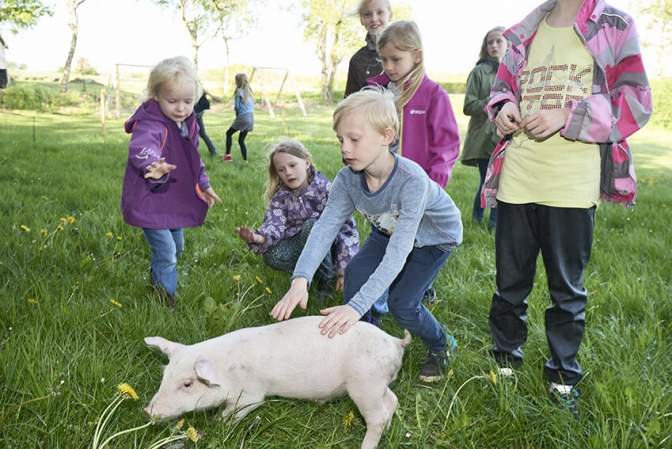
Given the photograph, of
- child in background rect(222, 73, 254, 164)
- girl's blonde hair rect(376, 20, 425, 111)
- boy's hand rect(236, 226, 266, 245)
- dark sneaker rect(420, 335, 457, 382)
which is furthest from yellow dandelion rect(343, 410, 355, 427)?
child in background rect(222, 73, 254, 164)

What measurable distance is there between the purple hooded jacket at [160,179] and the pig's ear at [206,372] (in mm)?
1314

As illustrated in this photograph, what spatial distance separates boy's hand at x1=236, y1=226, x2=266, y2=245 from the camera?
9.02ft

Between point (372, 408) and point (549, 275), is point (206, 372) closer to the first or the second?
point (372, 408)

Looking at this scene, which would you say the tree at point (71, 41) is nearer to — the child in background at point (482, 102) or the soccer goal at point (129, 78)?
the soccer goal at point (129, 78)

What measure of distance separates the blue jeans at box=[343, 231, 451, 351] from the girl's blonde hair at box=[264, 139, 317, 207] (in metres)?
1.06

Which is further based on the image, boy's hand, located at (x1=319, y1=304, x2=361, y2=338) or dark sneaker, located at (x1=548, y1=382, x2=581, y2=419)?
dark sneaker, located at (x1=548, y1=382, x2=581, y2=419)

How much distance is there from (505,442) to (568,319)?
627mm

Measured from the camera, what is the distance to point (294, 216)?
352 centimetres

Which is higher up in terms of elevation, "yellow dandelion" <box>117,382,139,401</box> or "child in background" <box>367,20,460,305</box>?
"child in background" <box>367,20,460,305</box>

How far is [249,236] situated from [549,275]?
1.62m

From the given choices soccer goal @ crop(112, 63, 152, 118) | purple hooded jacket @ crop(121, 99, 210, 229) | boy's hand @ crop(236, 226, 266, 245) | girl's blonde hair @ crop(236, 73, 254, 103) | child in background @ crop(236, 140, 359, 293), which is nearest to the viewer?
boy's hand @ crop(236, 226, 266, 245)

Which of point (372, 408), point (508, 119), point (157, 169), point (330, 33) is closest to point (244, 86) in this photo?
point (157, 169)

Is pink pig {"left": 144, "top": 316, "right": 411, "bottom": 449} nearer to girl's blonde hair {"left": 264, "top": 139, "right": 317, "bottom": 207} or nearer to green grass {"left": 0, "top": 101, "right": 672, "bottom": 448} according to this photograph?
green grass {"left": 0, "top": 101, "right": 672, "bottom": 448}

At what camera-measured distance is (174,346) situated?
212cm
